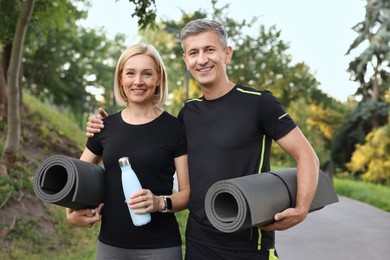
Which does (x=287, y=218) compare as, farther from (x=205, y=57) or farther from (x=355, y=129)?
(x=355, y=129)

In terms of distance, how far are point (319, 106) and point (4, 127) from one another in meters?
22.1

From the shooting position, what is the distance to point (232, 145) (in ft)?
8.21

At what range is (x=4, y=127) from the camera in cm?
1114

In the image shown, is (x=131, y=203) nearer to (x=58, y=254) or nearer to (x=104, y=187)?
(x=104, y=187)

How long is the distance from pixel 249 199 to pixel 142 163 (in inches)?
25.4

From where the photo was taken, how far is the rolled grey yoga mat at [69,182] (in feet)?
7.93

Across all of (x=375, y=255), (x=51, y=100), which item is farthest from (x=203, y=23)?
(x=51, y=100)

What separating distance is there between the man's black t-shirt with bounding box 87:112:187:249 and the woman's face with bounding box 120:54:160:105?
0.48ft

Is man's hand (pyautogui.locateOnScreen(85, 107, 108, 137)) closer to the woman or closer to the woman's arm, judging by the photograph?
the woman

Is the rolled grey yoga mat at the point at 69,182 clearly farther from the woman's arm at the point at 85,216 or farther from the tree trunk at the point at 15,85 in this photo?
the tree trunk at the point at 15,85

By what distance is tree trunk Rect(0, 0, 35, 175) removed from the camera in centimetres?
770

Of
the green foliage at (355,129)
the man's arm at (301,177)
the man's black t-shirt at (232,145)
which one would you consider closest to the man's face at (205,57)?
the man's black t-shirt at (232,145)

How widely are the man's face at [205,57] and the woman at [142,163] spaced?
203 mm

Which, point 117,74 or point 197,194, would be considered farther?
point 117,74
